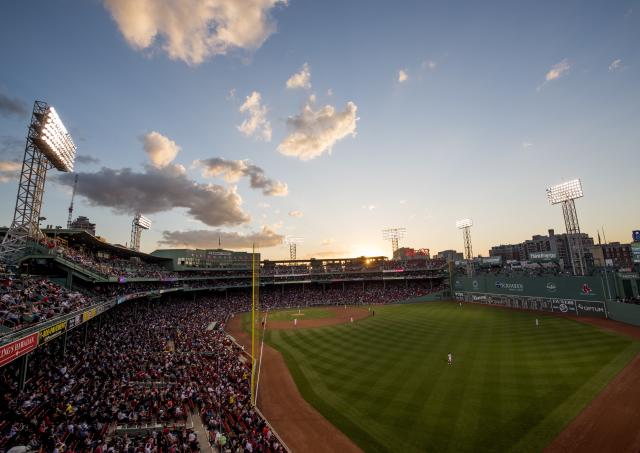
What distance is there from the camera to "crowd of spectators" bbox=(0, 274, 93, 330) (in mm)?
17828

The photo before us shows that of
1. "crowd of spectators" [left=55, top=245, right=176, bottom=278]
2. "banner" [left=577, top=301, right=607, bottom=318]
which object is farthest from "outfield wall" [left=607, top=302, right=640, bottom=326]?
"crowd of spectators" [left=55, top=245, right=176, bottom=278]

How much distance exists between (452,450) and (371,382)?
26.6 ft

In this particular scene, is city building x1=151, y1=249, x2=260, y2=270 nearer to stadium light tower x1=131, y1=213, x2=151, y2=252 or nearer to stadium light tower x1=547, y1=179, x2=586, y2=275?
stadium light tower x1=131, y1=213, x2=151, y2=252

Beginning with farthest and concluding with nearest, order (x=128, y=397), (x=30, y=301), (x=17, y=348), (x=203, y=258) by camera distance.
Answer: (x=203, y=258)
(x=30, y=301)
(x=128, y=397)
(x=17, y=348)

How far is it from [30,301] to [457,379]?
30.2 m

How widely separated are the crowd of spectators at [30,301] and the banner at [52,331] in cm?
94

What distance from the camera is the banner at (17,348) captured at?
41.5 feet

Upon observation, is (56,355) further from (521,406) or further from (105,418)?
(521,406)

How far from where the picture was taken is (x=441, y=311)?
166 ft

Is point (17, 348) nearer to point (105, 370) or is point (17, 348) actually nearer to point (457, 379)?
point (105, 370)

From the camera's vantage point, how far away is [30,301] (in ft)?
68.5

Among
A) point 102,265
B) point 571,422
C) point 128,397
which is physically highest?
point 102,265

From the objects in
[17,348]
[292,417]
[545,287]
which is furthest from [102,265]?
[545,287]

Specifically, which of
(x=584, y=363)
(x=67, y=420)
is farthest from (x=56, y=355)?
(x=584, y=363)
